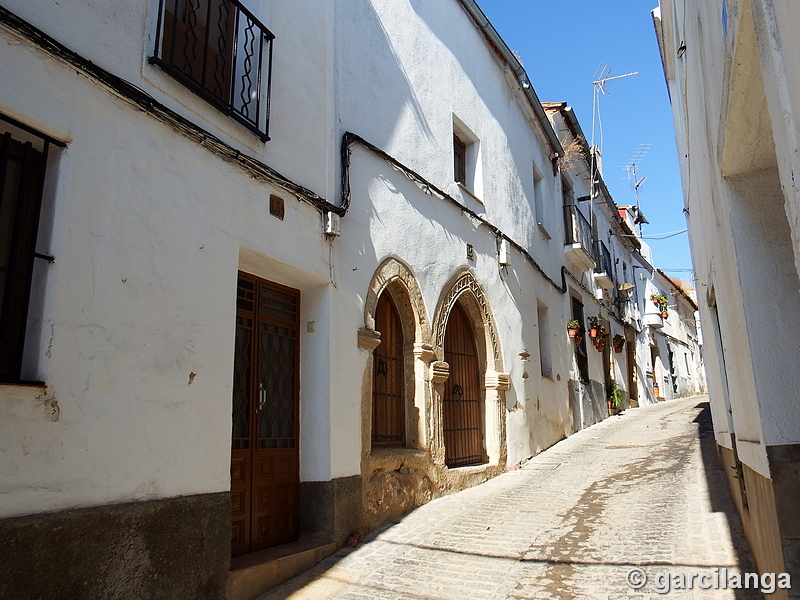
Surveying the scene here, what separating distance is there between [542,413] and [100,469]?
7.79 meters

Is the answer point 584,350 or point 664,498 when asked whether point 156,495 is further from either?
point 584,350

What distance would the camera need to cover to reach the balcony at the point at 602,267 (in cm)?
1586

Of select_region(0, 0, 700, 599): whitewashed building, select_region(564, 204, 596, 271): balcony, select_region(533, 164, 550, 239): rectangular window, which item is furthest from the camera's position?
select_region(564, 204, 596, 271): balcony

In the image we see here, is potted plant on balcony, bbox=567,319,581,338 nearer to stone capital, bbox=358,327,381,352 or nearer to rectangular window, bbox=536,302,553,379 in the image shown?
rectangular window, bbox=536,302,553,379

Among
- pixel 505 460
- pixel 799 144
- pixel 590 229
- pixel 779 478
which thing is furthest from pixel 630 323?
pixel 799 144

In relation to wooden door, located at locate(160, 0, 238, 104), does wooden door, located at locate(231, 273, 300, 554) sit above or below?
below

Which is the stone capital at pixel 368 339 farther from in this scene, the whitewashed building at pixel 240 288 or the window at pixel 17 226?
the window at pixel 17 226

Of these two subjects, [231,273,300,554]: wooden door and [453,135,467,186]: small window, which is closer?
[231,273,300,554]: wooden door

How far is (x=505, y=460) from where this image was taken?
8.34 meters

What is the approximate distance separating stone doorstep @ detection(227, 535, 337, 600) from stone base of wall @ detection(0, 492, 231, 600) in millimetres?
210

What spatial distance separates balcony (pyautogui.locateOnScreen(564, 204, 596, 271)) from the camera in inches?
520

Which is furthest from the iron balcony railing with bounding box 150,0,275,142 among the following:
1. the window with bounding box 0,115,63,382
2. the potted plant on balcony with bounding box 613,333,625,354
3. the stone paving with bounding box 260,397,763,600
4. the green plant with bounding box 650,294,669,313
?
the green plant with bounding box 650,294,669,313

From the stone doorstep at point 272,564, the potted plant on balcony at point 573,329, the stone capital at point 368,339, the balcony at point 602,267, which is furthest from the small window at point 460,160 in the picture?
the balcony at point 602,267

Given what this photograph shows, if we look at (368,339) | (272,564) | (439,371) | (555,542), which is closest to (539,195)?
(439,371)
